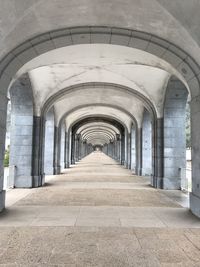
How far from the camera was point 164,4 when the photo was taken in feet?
16.9

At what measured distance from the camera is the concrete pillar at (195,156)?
6141 mm

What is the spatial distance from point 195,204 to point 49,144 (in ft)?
36.2

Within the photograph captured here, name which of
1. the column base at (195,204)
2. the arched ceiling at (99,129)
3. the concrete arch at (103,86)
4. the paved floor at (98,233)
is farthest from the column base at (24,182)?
the arched ceiling at (99,129)

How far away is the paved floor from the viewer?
141 inches

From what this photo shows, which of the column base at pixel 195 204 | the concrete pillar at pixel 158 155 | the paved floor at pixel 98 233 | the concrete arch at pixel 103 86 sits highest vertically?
the concrete arch at pixel 103 86

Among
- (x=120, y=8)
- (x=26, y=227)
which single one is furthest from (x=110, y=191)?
(x=120, y=8)

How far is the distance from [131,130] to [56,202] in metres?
15.1

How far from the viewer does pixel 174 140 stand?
11.0 m

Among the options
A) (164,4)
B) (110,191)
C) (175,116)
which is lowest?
(110,191)

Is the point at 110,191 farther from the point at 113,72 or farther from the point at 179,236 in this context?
the point at 179,236

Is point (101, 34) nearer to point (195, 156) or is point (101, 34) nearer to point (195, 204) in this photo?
point (195, 156)

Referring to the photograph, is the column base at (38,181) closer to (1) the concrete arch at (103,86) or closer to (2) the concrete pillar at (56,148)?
(1) the concrete arch at (103,86)

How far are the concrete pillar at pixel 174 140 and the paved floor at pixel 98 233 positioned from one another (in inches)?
113

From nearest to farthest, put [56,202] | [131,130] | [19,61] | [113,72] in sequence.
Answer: [19,61]
[56,202]
[113,72]
[131,130]
